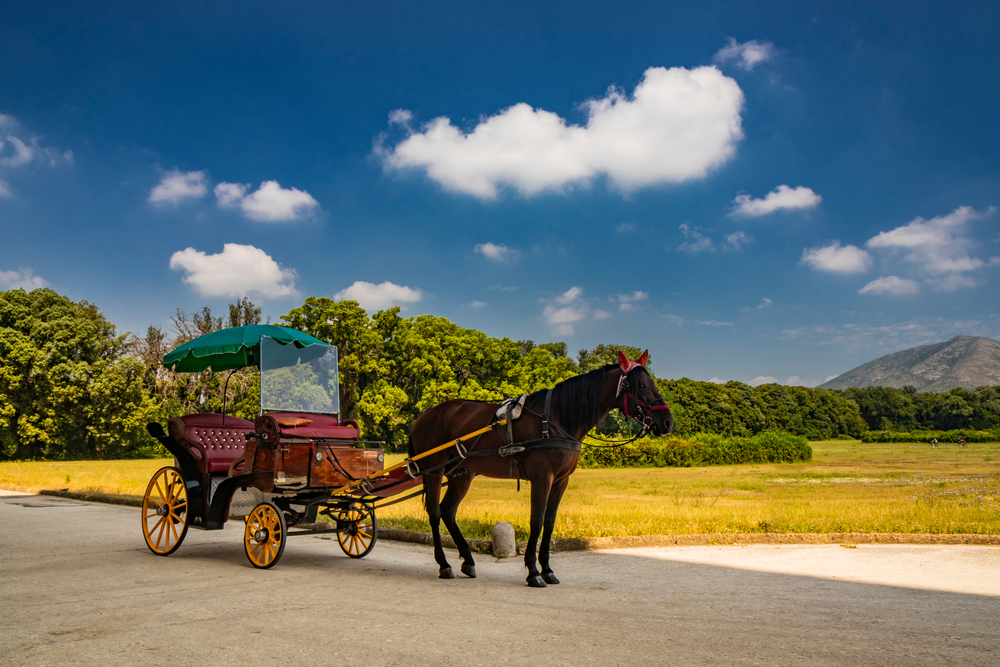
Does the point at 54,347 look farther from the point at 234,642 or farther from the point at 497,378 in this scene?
the point at 234,642

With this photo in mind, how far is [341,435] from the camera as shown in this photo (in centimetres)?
792

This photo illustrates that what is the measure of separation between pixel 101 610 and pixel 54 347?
4217 cm

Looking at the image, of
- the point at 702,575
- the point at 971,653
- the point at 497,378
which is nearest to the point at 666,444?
the point at 497,378

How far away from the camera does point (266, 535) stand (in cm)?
706

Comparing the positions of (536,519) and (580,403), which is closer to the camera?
(536,519)

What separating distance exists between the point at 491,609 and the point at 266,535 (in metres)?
3.08

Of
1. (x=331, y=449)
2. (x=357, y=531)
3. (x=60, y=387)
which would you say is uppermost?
(x=60, y=387)

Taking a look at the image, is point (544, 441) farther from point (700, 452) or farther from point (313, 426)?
point (700, 452)

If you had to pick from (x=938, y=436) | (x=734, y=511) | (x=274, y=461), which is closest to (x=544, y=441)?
(x=274, y=461)

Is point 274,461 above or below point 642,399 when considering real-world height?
below

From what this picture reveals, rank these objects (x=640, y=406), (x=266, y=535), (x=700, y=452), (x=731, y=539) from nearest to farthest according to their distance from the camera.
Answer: (x=640, y=406)
(x=266, y=535)
(x=731, y=539)
(x=700, y=452)

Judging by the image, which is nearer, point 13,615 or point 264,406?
point 13,615

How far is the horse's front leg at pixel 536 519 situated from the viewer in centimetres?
626

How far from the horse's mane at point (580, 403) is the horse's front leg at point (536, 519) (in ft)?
1.99
